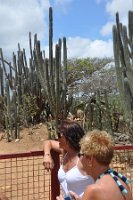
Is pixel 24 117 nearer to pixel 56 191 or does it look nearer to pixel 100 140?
pixel 56 191

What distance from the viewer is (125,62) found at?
29.8ft

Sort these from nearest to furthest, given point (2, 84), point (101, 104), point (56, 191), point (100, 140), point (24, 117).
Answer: point (100, 140)
point (56, 191)
point (101, 104)
point (24, 117)
point (2, 84)

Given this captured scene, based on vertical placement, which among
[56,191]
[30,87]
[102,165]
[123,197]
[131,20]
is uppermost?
[131,20]

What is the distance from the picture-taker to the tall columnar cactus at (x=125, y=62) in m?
8.74

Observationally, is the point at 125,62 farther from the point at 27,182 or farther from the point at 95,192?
the point at 95,192

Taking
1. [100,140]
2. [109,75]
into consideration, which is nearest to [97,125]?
[100,140]

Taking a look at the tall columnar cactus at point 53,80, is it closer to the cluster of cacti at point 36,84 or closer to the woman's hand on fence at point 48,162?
the cluster of cacti at point 36,84

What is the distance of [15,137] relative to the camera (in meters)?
12.5

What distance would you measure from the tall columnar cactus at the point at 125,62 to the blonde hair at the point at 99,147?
Answer: 6255 millimetres

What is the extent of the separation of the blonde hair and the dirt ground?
8868mm

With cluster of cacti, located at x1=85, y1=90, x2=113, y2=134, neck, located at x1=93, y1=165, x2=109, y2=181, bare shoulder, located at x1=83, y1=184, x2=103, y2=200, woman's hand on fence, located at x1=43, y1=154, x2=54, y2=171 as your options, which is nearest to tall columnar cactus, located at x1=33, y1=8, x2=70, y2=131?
cluster of cacti, located at x1=85, y1=90, x2=113, y2=134

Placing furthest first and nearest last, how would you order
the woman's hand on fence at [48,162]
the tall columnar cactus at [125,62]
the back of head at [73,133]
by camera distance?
the tall columnar cactus at [125,62]
the woman's hand on fence at [48,162]
the back of head at [73,133]

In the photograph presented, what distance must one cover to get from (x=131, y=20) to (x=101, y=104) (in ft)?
7.55

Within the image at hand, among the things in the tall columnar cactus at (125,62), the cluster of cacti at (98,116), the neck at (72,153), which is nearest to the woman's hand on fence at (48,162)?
the neck at (72,153)
